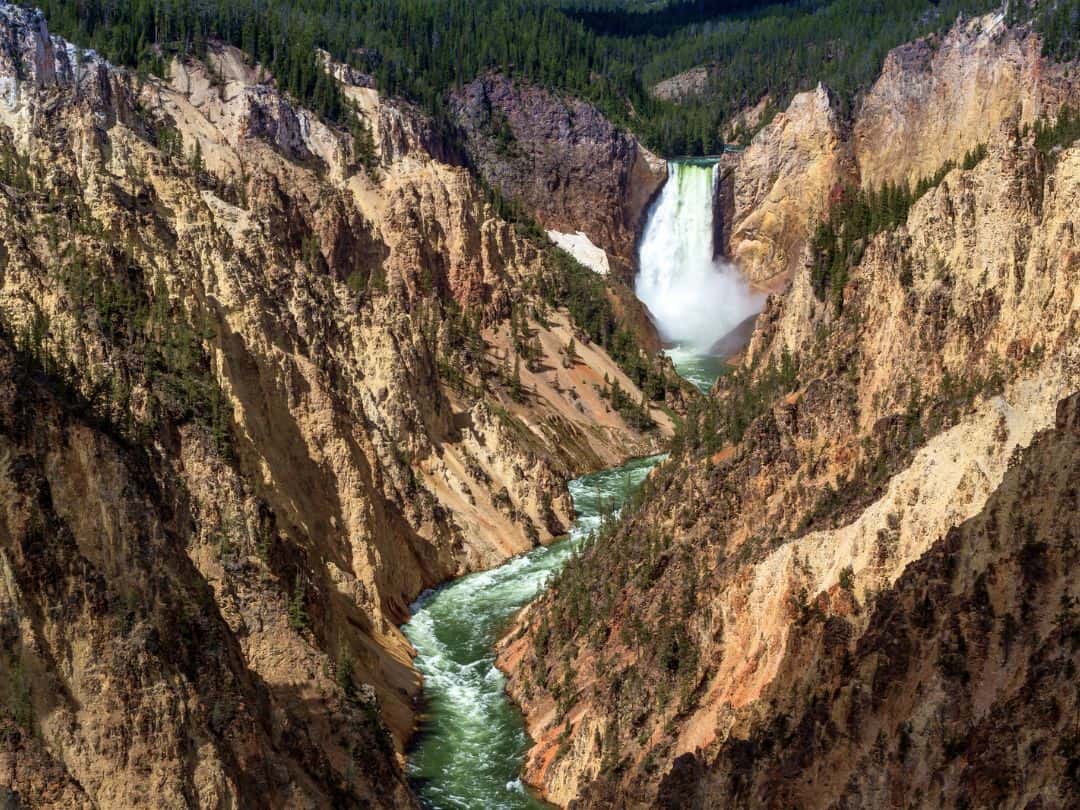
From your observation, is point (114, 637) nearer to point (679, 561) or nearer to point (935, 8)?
point (679, 561)

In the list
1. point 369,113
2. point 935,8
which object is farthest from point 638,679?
point 935,8

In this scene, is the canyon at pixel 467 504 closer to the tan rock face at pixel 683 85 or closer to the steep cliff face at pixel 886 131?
the steep cliff face at pixel 886 131

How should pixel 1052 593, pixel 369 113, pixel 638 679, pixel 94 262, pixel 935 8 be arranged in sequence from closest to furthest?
1. pixel 1052 593
2. pixel 638 679
3. pixel 94 262
4. pixel 369 113
5. pixel 935 8

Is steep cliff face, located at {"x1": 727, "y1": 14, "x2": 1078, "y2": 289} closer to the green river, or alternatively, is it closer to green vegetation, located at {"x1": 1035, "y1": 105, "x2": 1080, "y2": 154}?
green vegetation, located at {"x1": 1035, "y1": 105, "x2": 1080, "y2": 154}

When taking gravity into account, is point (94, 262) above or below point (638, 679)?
above

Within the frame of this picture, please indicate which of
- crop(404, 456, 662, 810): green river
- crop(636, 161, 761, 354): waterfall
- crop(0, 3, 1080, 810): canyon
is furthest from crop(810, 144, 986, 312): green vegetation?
crop(636, 161, 761, 354): waterfall

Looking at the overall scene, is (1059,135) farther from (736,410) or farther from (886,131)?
(886,131)

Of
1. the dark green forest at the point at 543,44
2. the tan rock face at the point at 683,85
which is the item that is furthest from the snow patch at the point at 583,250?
the tan rock face at the point at 683,85
